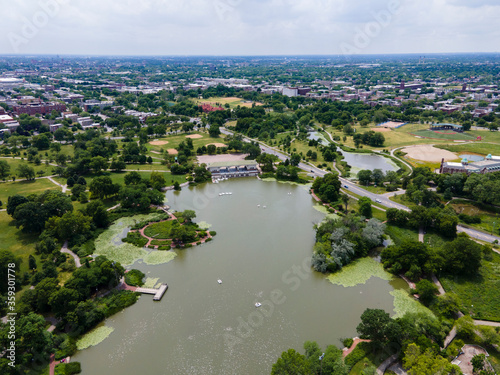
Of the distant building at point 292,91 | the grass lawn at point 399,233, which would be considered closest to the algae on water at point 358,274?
the grass lawn at point 399,233

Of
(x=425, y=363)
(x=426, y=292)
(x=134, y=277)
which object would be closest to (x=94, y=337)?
(x=134, y=277)

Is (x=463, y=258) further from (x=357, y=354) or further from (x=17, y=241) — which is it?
(x=17, y=241)

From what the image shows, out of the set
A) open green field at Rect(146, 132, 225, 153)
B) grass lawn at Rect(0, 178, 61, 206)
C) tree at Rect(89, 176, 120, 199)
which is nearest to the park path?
tree at Rect(89, 176, 120, 199)

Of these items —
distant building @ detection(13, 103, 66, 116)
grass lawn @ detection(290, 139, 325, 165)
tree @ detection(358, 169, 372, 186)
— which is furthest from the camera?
distant building @ detection(13, 103, 66, 116)

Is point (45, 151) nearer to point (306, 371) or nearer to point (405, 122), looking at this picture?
point (306, 371)

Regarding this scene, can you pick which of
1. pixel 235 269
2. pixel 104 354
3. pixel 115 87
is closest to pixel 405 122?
pixel 235 269

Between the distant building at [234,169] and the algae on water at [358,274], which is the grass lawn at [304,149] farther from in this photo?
the algae on water at [358,274]

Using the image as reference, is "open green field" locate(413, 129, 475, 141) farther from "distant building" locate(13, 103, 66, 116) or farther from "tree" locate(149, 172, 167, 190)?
"distant building" locate(13, 103, 66, 116)
